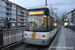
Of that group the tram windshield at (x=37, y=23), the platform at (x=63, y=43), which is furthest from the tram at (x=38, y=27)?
the platform at (x=63, y=43)

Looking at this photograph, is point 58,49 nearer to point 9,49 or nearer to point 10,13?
point 9,49

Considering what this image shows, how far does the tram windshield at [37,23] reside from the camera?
17.7 feet

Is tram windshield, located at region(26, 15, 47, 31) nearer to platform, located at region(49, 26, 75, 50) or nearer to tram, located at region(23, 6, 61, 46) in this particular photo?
tram, located at region(23, 6, 61, 46)

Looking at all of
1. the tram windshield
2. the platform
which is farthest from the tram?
the platform

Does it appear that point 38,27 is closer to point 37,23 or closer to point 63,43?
point 37,23

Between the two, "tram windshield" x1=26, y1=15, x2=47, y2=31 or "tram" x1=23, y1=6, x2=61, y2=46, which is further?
"tram windshield" x1=26, y1=15, x2=47, y2=31

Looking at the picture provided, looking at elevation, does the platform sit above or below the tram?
below

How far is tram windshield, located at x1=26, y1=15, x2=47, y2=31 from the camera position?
17.7ft

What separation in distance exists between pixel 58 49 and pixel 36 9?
3586mm

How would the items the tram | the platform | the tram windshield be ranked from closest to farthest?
the tram, the tram windshield, the platform

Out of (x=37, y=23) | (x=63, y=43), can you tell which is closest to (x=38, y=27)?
(x=37, y=23)

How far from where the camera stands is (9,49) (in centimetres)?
506

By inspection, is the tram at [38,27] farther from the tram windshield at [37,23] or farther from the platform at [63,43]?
the platform at [63,43]

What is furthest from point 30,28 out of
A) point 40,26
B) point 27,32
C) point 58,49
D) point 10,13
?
point 10,13
